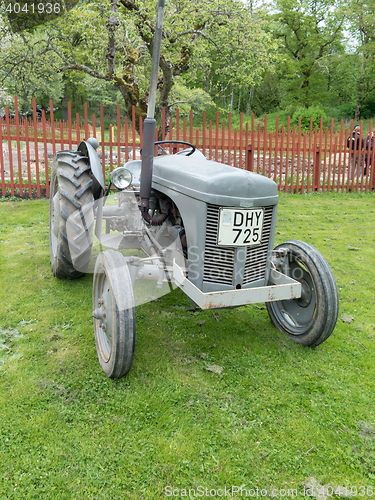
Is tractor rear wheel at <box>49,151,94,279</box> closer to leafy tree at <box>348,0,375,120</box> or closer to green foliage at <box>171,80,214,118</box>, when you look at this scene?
green foliage at <box>171,80,214,118</box>

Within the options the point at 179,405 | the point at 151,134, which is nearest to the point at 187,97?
the point at 151,134

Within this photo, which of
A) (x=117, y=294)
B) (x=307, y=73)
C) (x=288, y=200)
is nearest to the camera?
(x=117, y=294)

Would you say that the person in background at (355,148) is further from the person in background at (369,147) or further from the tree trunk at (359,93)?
the tree trunk at (359,93)

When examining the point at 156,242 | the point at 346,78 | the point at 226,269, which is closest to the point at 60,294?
the point at 156,242

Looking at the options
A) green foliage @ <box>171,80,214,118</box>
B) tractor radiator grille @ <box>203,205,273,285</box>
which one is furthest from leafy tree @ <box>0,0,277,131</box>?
tractor radiator grille @ <box>203,205,273,285</box>

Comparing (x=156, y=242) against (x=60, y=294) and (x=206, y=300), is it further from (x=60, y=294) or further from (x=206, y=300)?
(x=60, y=294)

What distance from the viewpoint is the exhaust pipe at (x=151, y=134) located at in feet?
8.66

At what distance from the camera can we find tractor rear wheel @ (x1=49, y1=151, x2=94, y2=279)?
3465 millimetres

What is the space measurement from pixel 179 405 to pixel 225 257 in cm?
98

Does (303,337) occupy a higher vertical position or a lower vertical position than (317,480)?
higher

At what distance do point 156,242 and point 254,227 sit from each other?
2.94 ft

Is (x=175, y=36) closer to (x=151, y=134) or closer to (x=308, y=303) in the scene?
(x=151, y=134)

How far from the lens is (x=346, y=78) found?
3662cm

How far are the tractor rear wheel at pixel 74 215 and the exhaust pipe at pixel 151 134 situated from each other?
2.24ft
